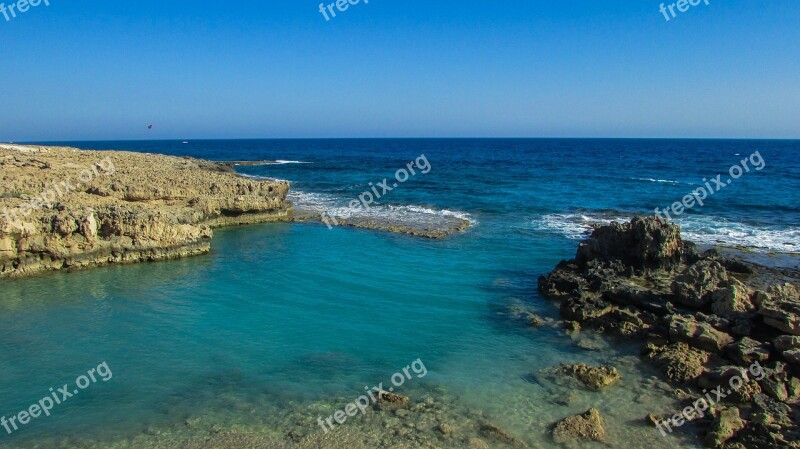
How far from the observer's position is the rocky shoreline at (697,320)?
1021cm

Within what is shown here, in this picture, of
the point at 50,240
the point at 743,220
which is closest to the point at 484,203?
the point at 743,220

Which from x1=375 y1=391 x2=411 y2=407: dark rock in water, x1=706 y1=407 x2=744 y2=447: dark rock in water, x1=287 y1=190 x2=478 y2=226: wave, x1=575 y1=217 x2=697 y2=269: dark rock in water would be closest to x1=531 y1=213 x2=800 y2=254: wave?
x1=287 y1=190 x2=478 y2=226: wave

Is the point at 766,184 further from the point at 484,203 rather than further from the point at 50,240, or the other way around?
the point at 50,240

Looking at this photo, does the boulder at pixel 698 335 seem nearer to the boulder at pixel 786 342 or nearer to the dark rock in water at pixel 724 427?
the boulder at pixel 786 342

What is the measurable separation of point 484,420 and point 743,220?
94.9 feet

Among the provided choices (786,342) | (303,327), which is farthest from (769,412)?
(303,327)

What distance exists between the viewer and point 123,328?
47.0 feet

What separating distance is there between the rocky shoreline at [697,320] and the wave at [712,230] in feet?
17.9

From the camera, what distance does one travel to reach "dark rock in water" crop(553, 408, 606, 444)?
9594 mm

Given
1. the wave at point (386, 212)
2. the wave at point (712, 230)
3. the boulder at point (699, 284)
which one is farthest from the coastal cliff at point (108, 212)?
the boulder at point (699, 284)

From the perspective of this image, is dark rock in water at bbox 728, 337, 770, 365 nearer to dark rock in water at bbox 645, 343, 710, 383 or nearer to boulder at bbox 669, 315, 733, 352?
boulder at bbox 669, 315, 733, 352

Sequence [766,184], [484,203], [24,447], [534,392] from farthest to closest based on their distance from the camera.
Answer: [766,184], [484,203], [534,392], [24,447]

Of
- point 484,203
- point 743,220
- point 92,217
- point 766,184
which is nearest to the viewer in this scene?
point 92,217

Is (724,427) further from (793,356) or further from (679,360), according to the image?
(793,356)
